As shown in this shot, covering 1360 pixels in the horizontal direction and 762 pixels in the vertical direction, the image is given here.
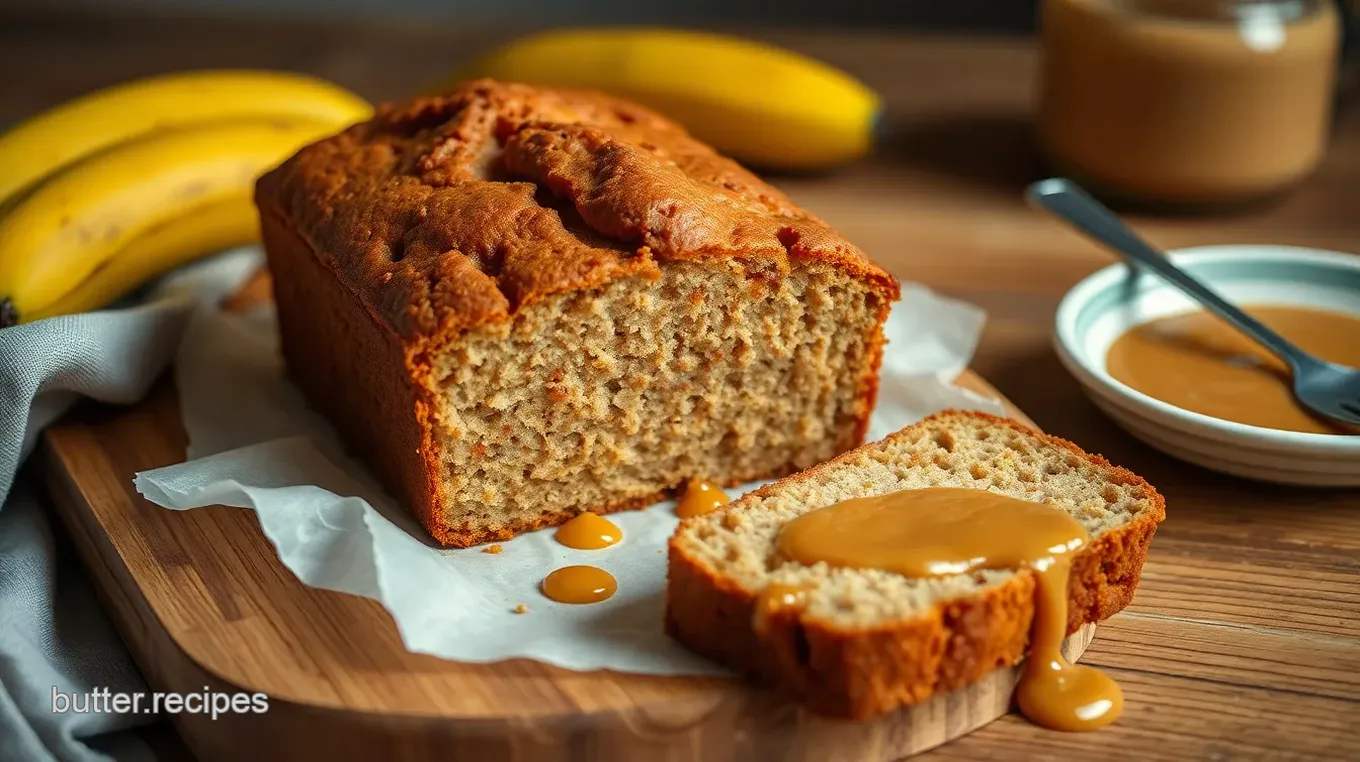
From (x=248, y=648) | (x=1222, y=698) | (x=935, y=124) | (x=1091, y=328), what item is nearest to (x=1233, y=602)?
(x=1222, y=698)

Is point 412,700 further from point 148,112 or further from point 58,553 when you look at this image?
point 148,112

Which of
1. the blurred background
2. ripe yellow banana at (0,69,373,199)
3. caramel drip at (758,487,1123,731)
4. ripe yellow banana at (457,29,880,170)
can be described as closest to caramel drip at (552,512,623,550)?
caramel drip at (758,487,1123,731)

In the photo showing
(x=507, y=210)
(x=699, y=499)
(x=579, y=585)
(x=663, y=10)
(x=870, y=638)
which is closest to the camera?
(x=870, y=638)

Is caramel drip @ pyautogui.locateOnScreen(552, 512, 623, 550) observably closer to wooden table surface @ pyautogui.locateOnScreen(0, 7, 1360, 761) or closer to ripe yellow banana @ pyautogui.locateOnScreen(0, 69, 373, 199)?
wooden table surface @ pyautogui.locateOnScreen(0, 7, 1360, 761)

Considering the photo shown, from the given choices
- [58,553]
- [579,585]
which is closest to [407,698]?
[579,585]

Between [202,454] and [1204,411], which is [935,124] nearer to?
[1204,411]

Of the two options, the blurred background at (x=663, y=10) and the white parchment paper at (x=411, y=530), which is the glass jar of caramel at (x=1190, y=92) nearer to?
the white parchment paper at (x=411, y=530)

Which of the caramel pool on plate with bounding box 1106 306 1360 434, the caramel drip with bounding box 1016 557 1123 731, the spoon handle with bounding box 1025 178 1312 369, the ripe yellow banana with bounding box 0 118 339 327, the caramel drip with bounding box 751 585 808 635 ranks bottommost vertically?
the caramel drip with bounding box 1016 557 1123 731
